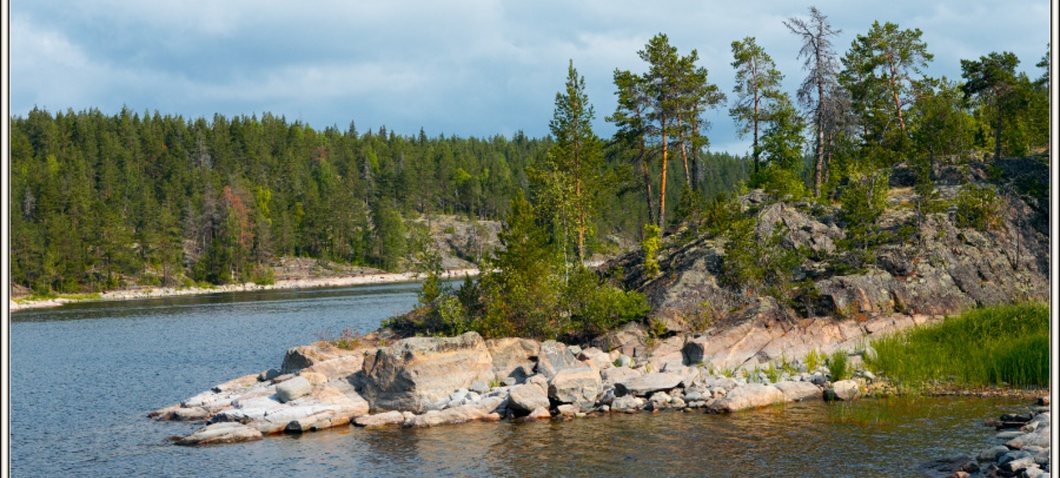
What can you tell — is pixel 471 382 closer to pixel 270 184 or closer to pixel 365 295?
pixel 365 295

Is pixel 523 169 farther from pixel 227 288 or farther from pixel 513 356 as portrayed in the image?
pixel 513 356

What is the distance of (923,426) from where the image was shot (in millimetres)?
25875

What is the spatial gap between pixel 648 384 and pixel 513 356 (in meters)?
7.22

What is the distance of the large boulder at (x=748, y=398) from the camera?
2988cm

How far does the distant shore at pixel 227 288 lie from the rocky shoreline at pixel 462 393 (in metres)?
67.3

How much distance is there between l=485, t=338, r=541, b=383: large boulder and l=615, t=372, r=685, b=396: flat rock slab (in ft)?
15.3

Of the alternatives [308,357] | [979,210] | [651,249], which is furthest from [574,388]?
[979,210]

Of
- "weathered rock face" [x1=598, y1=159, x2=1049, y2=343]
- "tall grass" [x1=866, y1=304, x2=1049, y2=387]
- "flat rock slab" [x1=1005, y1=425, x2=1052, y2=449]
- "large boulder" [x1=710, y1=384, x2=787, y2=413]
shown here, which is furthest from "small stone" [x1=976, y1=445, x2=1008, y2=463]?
"weathered rock face" [x1=598, y1=159, x2=1049, y2=343]

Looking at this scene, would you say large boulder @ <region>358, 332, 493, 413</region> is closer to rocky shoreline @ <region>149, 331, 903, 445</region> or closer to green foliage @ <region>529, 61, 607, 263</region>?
rocky shoreline @ <region>149, 331, 903, 445</region>

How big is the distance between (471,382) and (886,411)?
15563 millimetres

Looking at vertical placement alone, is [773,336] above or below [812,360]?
above

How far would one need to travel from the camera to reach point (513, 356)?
3725 cm

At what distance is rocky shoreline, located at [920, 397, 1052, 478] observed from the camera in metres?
18.7

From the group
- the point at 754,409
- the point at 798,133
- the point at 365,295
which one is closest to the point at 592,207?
the point at 798,133
